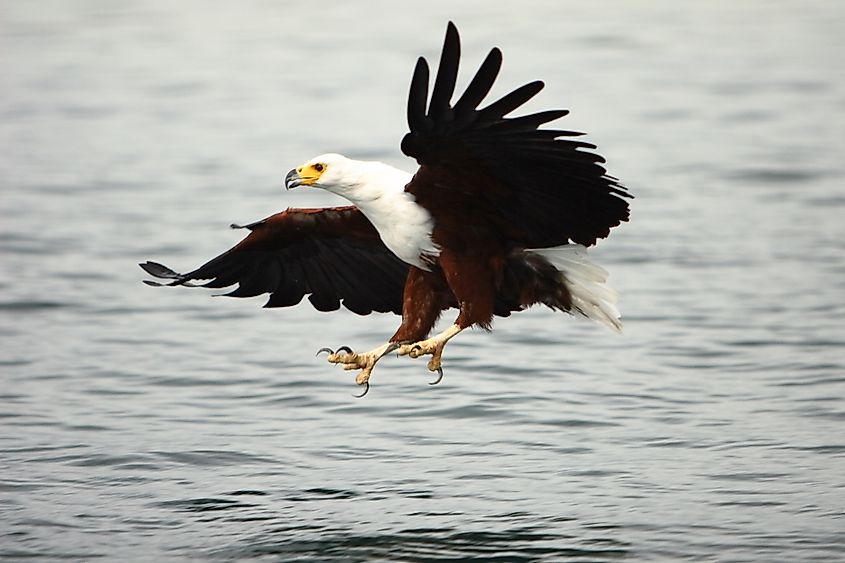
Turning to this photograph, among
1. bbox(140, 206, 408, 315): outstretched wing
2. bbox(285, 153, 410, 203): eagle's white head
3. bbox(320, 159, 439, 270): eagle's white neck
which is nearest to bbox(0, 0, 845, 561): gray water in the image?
bbox(140, 206, 408, 315): outstretched wing

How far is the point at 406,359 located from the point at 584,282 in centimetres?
321

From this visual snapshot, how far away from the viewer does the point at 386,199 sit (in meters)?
6.96

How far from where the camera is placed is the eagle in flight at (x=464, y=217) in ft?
21.6

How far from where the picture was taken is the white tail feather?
24.1 feet

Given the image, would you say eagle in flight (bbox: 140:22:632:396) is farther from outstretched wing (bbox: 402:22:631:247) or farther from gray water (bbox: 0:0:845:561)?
gray water (bbox: 0:0:845:561)

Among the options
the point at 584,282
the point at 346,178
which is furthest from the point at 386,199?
the point at 584,282

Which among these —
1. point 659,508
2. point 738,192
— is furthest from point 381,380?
point 738,192

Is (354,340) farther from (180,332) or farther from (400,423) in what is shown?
(400,423)

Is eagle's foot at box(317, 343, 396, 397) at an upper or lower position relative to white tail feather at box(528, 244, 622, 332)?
lower

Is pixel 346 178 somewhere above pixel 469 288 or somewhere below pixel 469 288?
above

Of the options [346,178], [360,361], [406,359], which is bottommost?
[406,359]

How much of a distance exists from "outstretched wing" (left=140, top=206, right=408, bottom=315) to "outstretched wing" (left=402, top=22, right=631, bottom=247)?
0.78m

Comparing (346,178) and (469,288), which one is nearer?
(346,178)

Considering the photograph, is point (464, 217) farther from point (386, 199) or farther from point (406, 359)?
point (406, 359)
